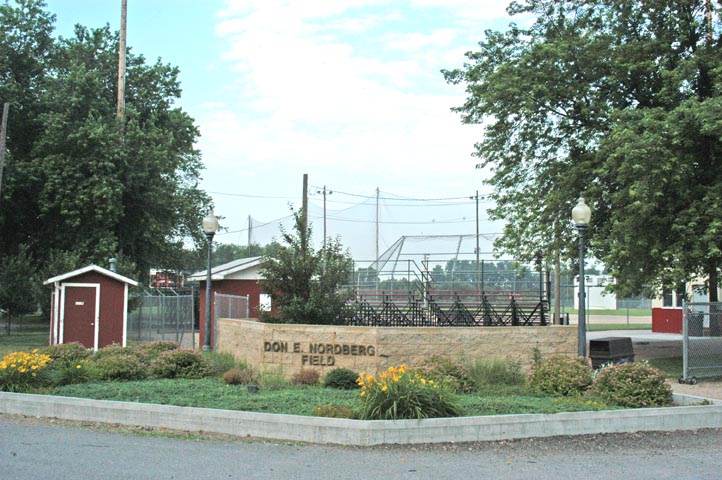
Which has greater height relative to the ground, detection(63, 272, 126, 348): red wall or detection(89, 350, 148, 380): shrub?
detection(63, 272, 126, 348): red wall

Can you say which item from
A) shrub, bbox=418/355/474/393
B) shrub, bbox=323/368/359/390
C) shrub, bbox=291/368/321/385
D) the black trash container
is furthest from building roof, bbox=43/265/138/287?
the black trash container

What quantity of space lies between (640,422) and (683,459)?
1.56 meters

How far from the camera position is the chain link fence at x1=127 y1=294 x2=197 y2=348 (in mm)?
26875

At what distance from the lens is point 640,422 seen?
398 inches

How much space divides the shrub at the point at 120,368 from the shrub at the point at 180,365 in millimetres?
293

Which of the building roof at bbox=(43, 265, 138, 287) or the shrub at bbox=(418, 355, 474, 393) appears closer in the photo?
the shrub at bbox=(418, 355, 474, 393)

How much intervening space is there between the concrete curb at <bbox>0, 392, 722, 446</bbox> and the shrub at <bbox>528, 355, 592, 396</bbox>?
1634 mm

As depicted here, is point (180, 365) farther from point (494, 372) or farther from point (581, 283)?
point (581, 283)

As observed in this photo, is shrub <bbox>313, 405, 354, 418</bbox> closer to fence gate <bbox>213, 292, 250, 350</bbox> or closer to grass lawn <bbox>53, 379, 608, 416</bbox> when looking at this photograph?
grass lawn <bbox>53, 379, 608, 416</bbox>

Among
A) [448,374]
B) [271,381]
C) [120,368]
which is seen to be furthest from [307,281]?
[448,374]

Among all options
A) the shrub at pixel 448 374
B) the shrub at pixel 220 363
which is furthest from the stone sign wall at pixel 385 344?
the shrub at pixel 448 374

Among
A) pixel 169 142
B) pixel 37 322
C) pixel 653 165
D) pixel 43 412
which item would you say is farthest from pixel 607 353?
pixel 37 322

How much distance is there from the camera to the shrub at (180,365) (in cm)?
1412

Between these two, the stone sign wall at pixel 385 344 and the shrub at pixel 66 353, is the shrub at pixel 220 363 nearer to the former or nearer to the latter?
the stone sign wall at pixel 385 344
